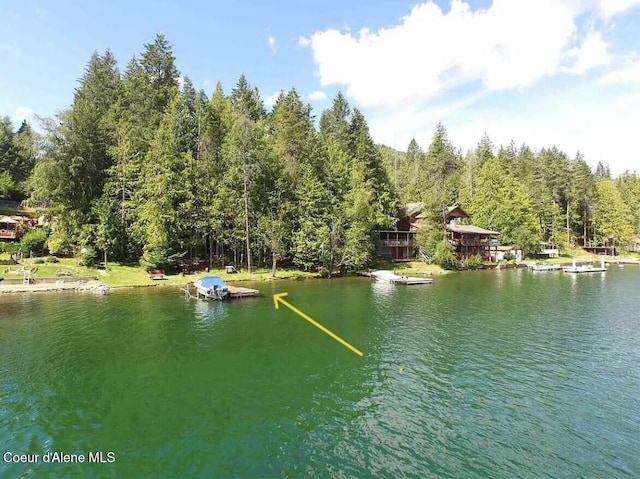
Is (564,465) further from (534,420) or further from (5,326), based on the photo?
(5,326)

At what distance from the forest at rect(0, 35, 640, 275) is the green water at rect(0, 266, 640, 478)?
88.7ft

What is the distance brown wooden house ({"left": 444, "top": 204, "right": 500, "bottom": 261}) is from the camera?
309ft

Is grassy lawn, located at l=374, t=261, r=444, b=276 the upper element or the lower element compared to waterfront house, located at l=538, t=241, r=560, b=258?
lower

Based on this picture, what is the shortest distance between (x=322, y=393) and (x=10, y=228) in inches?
3134

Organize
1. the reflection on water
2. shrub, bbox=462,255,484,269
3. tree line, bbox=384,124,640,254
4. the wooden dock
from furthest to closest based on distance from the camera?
tree line, bbox=384,124,640,254
shrub, bbox=462,255,484,269
the wooden dock
the reflection on water

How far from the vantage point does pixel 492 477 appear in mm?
14391

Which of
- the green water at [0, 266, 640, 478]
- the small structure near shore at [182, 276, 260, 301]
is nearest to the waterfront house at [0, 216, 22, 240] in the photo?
the green water at [0, 266, 640, 478]

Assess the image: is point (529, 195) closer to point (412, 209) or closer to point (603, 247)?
point (603, 247)

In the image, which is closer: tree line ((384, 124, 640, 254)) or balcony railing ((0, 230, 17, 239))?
balcony railing ((0, 230, 17, 239))

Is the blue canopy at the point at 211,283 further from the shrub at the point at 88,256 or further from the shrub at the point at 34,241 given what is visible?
the shrub at the point at 34,241

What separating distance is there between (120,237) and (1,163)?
56884 mm

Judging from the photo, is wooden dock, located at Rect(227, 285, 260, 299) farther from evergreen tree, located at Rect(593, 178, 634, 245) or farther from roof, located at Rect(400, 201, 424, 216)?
evergreen tree, located at Rect(593, 178, 634, 245)

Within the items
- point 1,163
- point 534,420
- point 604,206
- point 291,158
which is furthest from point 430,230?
point 1,163

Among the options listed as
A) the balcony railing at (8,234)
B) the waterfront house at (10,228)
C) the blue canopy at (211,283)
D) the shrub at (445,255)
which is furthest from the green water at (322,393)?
the shrub at (445,255)
